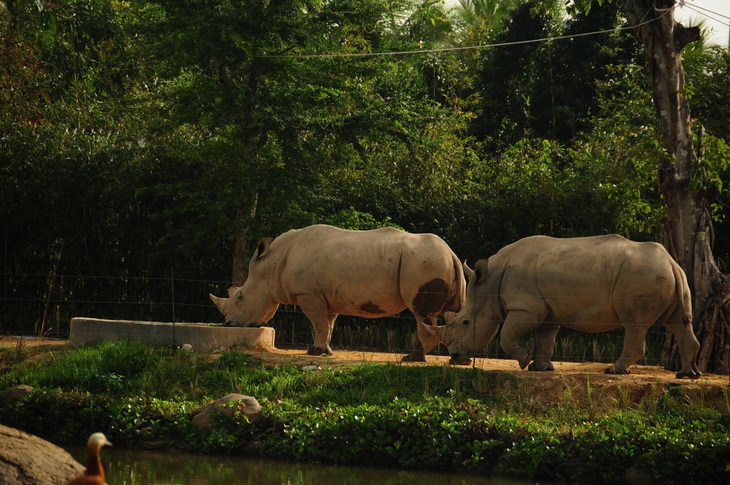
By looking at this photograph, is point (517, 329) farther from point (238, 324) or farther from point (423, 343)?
point (238, 324)

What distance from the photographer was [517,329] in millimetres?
11516

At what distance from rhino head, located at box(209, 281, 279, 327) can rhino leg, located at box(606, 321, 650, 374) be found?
4616 millimetres

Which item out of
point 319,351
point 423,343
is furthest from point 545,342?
point 319,351

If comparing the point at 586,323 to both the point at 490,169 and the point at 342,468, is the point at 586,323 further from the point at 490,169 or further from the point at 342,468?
the point at 490,169

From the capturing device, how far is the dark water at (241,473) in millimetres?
8805

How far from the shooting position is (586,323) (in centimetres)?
1150

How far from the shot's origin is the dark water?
28.9ft

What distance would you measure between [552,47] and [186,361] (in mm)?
14250

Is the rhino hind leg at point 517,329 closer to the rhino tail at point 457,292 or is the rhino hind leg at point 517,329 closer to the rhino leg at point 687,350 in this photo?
the rhino tail at point 457,292

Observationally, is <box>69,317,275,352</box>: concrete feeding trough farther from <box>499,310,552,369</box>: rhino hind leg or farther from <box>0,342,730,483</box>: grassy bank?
<box>499,310,552,369</box>: rhino hind leg

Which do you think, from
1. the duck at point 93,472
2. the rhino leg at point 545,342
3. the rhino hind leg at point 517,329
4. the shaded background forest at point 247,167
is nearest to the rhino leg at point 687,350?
the rhino leg at point 545,342

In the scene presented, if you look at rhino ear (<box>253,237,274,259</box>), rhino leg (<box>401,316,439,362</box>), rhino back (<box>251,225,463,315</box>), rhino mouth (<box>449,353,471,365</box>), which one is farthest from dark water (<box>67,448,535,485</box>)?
rhino ear (<box>253,237,274,259</box>)

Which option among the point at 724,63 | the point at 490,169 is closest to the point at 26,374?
the point at 490,169

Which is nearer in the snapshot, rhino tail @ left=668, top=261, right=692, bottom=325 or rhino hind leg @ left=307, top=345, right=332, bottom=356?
rhino tail @ left=668, top=261, right=692, bottom=325
